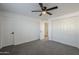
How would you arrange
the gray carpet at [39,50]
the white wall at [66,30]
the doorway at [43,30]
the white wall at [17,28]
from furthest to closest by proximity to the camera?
the doorway at [43,30] < the white wall at [66,30] < the white wall at [17,28] < the gray carpet at [39,50]

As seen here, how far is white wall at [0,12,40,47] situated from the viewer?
12.1 ft

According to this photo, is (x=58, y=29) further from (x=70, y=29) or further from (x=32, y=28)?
(x=32, y=28)

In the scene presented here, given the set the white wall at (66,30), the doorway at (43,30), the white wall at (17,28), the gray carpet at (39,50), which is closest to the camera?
the gray carpet at (39,50)

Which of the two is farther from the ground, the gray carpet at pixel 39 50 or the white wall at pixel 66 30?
the white wall at pixel 66 30

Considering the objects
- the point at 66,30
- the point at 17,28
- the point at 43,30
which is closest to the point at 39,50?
the point at 17,28

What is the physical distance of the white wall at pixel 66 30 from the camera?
3.89 meters

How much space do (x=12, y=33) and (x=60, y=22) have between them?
272 cm

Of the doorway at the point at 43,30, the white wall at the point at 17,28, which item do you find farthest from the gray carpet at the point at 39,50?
the doorway at the point at 43,30

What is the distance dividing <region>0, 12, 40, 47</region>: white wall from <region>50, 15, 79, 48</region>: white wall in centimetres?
128

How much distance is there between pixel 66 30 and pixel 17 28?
254cm

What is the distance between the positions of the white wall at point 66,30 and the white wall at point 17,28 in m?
1.28

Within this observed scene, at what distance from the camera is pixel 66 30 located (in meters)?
4.51

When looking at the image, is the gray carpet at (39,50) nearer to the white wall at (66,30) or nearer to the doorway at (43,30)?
the white wall at (66,30)
